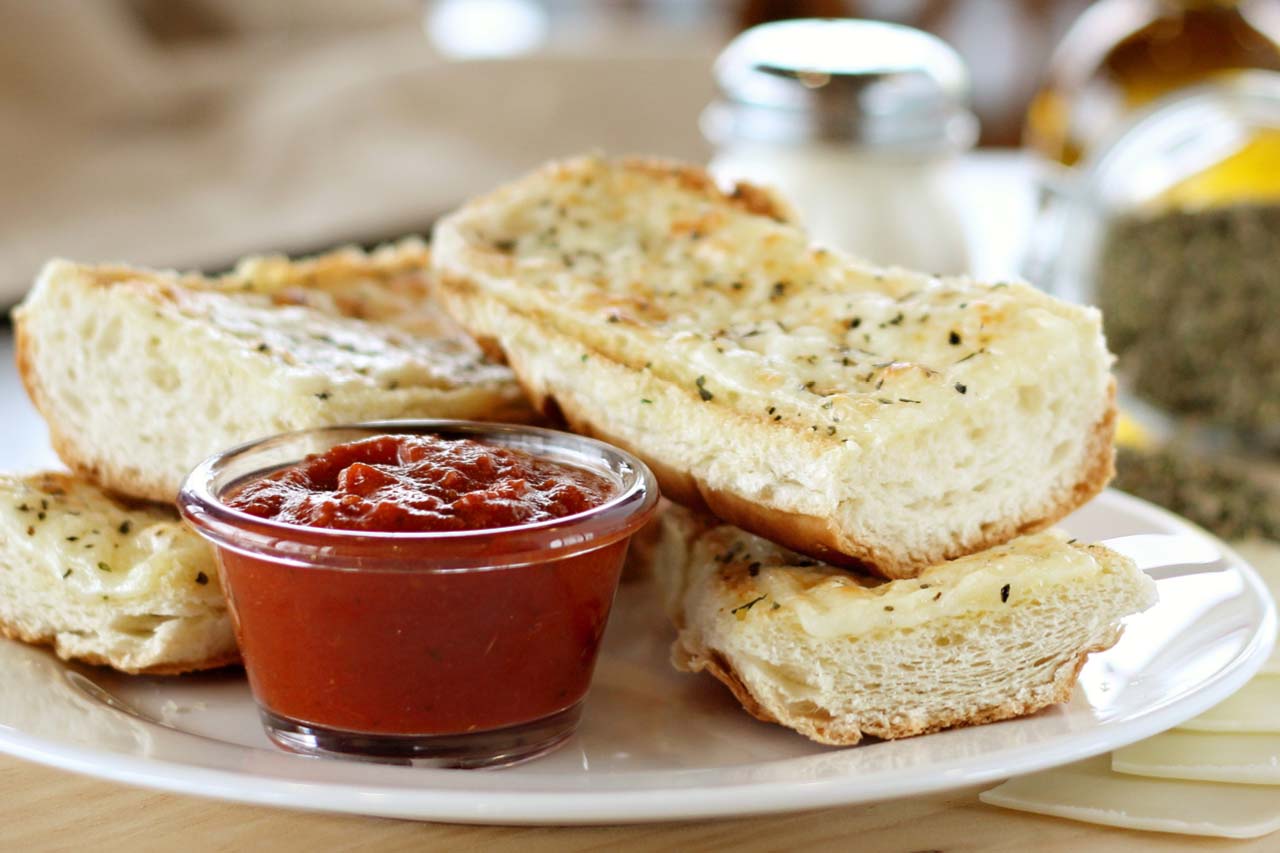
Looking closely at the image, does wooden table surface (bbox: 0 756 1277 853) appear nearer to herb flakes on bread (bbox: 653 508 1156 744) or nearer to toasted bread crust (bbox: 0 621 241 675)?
herb flakes on bread (bbox: 653 508 1156 744)

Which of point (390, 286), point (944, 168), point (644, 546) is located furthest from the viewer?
point (944, 168)

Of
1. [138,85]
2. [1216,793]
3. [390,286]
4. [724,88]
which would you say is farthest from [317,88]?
[1216,793]

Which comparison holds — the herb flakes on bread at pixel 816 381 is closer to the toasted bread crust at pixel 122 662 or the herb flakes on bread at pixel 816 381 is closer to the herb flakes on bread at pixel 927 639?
the herb flakes on bread at pixel 927 639

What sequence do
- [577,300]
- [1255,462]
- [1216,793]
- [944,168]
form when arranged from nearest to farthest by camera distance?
[1216,793], [577,300], [1255,462], [944,168]

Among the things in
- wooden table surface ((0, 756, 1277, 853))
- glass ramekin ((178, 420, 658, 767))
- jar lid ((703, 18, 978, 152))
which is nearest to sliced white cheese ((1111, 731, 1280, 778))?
wooden table surface ((0, 756, 1277, 853))

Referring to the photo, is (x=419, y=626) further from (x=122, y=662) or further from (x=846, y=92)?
(x=846, y=92)

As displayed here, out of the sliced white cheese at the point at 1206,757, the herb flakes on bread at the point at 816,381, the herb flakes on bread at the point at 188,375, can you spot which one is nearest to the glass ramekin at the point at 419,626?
the herb flakes on bread at the point at 816,381

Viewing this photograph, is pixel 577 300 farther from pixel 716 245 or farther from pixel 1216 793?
pixel 1216 793
